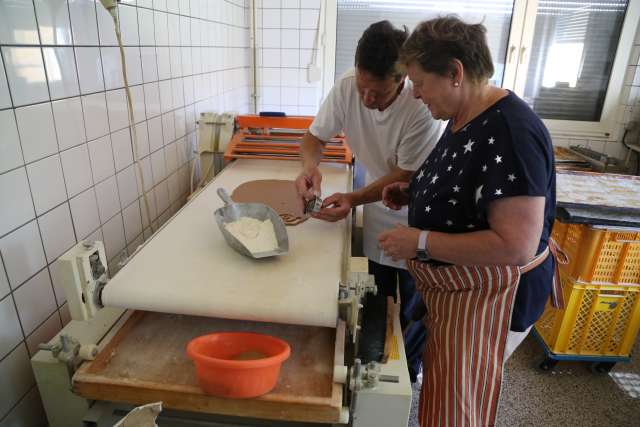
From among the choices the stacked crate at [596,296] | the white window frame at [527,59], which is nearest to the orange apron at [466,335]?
the stacked crate at [596,296]

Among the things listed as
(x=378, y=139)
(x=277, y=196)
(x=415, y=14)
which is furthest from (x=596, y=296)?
(x=415, y=14)

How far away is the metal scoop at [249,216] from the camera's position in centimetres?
114

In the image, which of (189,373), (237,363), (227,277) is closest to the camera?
(237,363)

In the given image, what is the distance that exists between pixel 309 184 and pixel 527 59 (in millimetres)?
2408

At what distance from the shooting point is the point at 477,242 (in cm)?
97

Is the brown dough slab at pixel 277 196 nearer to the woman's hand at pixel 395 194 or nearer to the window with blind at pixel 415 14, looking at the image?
the woman's hand at pixel 395 194

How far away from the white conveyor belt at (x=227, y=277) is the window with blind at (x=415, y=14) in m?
2.28

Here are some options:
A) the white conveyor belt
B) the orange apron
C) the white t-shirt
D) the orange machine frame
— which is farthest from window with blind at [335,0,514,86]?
the orange apron

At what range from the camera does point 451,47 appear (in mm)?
957

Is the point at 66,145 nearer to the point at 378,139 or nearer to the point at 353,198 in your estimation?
the point at 353,198

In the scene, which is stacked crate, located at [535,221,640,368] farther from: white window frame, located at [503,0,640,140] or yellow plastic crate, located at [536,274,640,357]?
white window frame, located at [503,0,640,140]

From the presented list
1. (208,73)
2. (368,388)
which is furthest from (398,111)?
(208,73)

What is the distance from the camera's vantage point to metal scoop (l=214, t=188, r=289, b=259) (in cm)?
114

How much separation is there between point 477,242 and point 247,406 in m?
0.58
